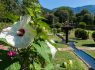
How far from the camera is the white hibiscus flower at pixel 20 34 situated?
168cm

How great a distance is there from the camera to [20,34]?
1742mm

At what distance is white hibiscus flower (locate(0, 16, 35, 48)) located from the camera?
5.51ft

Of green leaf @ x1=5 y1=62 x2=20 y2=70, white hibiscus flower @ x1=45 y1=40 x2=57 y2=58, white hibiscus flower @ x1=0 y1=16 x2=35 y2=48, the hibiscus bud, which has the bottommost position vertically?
green leaf @ x1=5 y1=62 x2=20 y2=70

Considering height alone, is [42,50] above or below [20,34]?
below

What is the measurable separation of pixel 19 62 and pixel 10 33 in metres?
0.22

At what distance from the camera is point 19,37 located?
172 cm

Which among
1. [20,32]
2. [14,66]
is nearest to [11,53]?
[14,66]

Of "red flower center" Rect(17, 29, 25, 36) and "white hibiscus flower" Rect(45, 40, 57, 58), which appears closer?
"red flower center" Rect(17, 29, 25, 36)

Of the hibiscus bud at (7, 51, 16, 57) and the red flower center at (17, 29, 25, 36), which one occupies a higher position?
the red flower center at (17, 29, 25, 36)

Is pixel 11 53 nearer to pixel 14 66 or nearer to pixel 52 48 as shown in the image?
pixel 14 66

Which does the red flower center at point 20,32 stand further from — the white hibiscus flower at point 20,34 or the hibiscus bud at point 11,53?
the hibiscus bud at point 11,53

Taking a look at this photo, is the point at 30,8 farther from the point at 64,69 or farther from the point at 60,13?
the point at 60,13

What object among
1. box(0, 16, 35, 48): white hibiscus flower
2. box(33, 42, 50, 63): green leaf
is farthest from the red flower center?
box(33, 42, 50, 63): green leaf

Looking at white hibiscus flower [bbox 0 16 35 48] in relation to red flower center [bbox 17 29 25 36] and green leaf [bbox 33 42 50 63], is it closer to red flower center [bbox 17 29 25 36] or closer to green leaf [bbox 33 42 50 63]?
red flower center [bbox 17 29 25 36]
